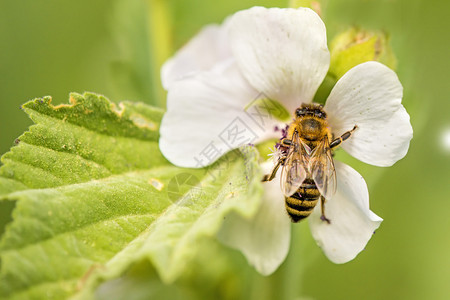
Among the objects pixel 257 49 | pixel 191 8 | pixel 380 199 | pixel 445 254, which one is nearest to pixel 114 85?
pixel 191 8

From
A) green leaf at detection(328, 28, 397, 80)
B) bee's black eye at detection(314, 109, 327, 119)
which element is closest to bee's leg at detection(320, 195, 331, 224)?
bee's black eye at detection(314, 109, 327, 119)

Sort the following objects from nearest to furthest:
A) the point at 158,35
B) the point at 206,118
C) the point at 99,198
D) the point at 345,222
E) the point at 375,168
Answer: the point at 99,198, the point at 345,222, the point at 206,118, the point at 375,168, the point at 158,35

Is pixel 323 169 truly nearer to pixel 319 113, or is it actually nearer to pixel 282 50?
pixel 319 113

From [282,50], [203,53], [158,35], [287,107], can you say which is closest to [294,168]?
[287,107]

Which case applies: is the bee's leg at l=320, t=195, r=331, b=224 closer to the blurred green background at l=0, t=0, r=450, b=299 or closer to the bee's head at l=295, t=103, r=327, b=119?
the bee's head at l=295, t=103, r=327, b=119

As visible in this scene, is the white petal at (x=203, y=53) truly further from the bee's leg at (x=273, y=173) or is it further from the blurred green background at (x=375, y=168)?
the bee's leg at (x=273, y=173)
